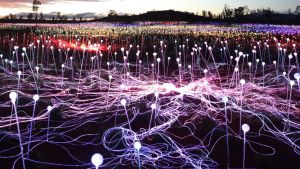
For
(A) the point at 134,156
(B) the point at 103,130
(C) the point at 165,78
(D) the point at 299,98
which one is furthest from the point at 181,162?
(C) the point at 165,78

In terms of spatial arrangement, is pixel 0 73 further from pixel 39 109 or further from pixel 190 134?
pixel 190 134

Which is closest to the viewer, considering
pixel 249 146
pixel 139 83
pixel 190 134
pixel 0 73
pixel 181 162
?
pixel 181 162

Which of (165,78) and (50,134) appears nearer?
(50,134)

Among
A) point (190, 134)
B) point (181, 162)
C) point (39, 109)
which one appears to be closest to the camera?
point (181, 162)

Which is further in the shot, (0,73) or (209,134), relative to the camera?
(0,73)

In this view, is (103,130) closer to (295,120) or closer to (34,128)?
(34,128)

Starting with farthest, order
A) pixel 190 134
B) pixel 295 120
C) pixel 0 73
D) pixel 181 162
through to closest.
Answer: pixel 0 73, pixel 295 120, pixel 190 134, pixel 181 162

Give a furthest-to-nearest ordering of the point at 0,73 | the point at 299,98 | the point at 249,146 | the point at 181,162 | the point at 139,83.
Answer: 1. the point at 0,73
2. the point at 139,83
3. the point at 299,98
4. the point at 249,146
5. the point at 181,162

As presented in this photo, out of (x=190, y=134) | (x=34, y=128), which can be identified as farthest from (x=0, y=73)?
(x=190, y=134)
